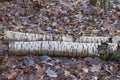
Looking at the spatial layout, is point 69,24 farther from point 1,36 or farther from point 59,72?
point 59,72

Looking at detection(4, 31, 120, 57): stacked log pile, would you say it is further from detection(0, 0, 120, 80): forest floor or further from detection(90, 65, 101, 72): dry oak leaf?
detection(90, 65, 101, 72): dry oak leaf

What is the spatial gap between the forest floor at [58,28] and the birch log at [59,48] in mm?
112

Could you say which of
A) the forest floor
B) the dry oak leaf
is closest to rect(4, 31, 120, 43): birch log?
the forest floor

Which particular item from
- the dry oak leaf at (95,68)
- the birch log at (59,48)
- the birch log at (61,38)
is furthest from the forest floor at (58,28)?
the birch log at (61,38)

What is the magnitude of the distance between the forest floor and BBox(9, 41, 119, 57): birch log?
11cm

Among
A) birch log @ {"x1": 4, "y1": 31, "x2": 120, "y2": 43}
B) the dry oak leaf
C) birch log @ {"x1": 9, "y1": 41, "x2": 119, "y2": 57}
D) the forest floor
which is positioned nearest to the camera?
the forest floor

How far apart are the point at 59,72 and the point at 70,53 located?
1.78 ft

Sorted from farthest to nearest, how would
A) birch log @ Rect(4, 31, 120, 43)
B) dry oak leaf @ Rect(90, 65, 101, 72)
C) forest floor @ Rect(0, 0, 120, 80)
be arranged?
birch log @ Rect(4, 31, 120, 43) → dry oak leaf @ Rect(90, 65, 101, 72) → forest floor @ Rect(0, 0, 120, 80)

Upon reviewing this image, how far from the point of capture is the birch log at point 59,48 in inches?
204

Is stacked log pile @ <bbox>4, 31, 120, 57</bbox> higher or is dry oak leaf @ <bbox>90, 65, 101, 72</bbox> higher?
stacked log pile @ <bbox>4, 31, 120, 57</bbox>

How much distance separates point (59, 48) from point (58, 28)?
1.83 meters

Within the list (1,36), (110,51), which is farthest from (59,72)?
(1,36)

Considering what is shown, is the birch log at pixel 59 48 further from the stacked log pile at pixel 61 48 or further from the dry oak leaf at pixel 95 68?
the dry oak leaf at pixel 95 68

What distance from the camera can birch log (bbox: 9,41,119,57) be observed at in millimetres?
5180
